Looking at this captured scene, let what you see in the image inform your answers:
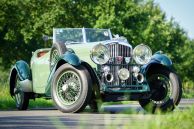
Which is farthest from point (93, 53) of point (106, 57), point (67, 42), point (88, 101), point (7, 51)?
point (7, 51)

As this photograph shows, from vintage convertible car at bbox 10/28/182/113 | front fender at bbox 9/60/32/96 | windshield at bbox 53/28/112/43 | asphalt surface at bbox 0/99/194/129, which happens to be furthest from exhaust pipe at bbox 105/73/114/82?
front fender at bbox 9/60/32/96

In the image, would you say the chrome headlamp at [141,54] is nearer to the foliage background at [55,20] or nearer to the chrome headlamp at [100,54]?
the chrome headlamp at [100,54]

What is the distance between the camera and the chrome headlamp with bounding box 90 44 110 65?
12039 millimetres

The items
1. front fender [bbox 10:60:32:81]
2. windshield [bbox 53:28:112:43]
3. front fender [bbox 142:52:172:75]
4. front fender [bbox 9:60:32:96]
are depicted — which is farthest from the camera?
front fender [bbox 10:60:32:81]

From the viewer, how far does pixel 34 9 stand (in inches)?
1901

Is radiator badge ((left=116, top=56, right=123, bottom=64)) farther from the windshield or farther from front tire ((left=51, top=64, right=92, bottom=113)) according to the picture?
the windshield

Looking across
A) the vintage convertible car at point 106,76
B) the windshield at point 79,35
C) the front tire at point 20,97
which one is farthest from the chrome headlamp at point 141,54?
the front tire at point 20,97

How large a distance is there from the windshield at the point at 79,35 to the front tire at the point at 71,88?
6.36 feet

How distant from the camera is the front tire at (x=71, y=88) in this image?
1155 centimetres

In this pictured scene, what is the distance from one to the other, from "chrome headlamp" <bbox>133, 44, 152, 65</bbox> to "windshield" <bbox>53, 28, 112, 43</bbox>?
179cm

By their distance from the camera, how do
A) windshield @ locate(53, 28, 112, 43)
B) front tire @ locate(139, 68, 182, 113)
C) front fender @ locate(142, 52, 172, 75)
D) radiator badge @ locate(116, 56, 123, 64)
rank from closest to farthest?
radiator badge @ locate(116, 56, 123, 64) → front tire @ locate(139, 68, 182, 113) → front fender @ locate(142, 52, 172, 75) → windshield @ locate(53, 28, 112, 43)

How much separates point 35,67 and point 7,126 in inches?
254

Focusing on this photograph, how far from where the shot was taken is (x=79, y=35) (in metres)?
14.2

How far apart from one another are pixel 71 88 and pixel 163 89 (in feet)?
7.28
